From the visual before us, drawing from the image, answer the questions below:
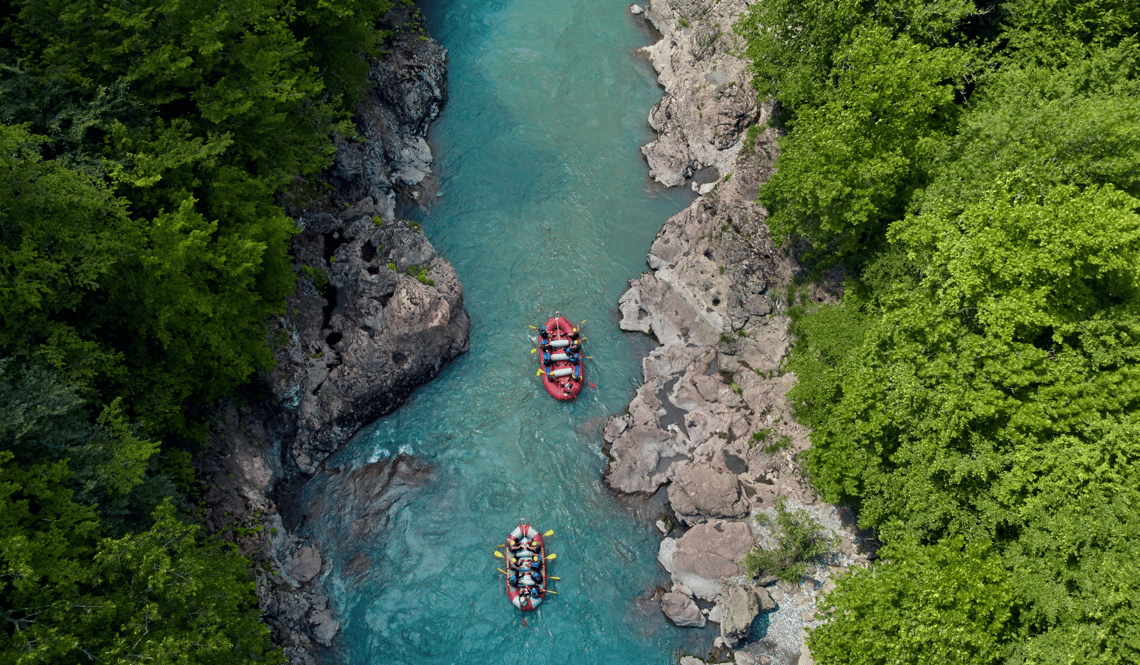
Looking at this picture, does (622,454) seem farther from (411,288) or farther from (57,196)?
(57,196)

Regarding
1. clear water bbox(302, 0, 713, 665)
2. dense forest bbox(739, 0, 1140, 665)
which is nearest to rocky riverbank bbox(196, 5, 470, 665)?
clear water bbox(302, 0, 713, 665)

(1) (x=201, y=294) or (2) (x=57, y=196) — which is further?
(1) (x=201, y=294)

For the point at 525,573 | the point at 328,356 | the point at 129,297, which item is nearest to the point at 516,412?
the point at 525,573

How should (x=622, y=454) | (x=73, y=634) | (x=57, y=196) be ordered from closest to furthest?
(x=73, y=634)
(x=57, y=196)
(x=622, y=454)

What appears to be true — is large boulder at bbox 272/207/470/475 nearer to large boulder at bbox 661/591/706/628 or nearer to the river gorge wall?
the river gorge wall

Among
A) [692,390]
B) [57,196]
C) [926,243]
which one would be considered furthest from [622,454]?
[57,196]

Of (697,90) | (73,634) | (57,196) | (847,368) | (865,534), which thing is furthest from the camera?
(697,90)
